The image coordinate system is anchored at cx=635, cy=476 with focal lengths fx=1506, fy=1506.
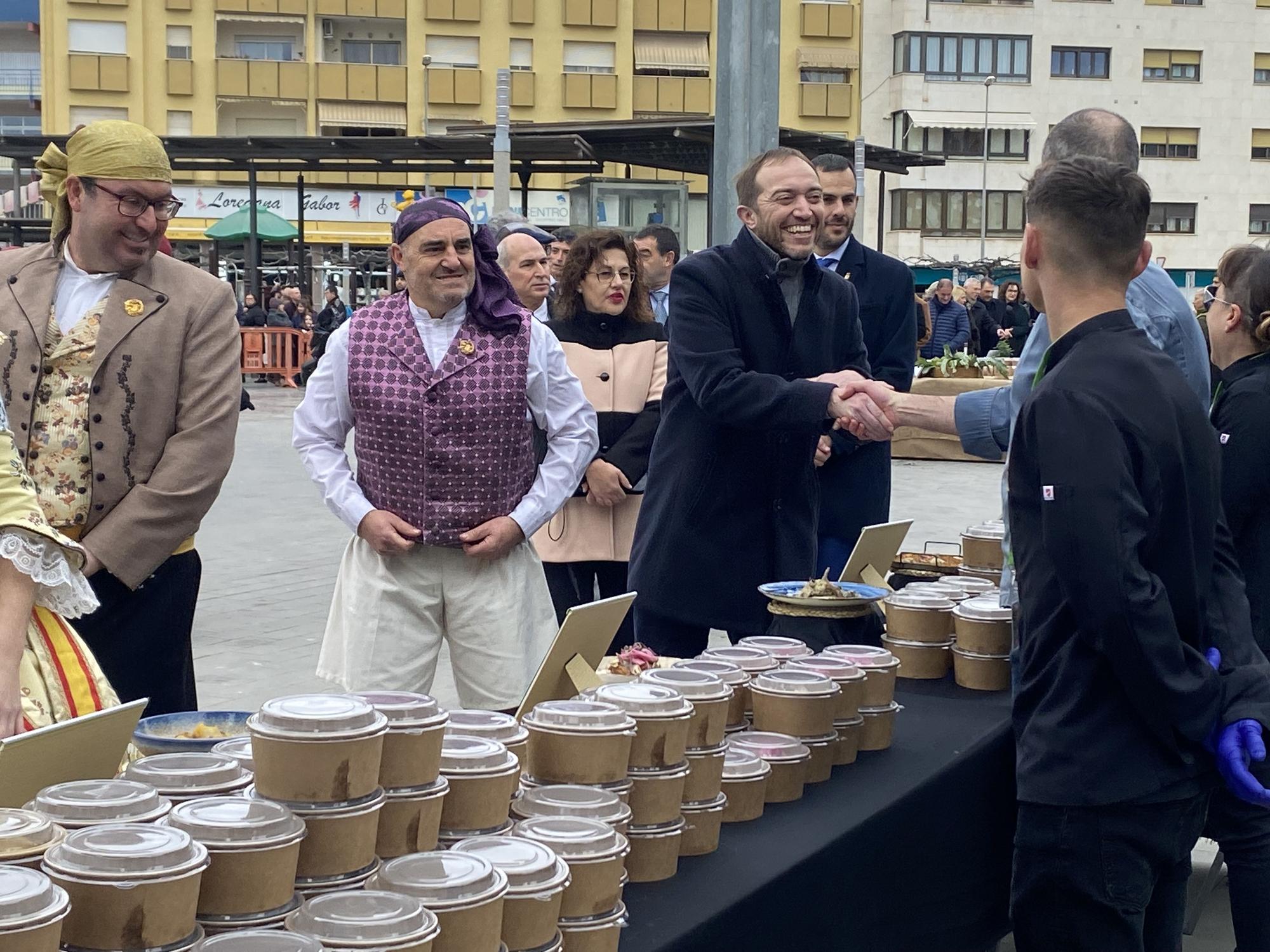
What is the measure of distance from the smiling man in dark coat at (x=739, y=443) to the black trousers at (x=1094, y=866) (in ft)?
5.14

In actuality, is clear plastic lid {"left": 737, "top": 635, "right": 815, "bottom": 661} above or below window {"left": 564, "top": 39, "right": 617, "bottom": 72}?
below

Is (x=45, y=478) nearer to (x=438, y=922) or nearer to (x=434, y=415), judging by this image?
(x=434, y=415)

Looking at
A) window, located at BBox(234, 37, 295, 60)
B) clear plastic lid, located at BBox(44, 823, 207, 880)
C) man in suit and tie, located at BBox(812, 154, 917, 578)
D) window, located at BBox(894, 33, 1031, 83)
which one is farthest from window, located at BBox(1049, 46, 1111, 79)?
clear plastic lid, located at BBox(44, 823, 207, 880)

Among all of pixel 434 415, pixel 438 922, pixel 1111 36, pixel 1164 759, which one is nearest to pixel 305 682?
pixel 434 415

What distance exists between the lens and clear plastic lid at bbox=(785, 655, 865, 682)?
112 inches

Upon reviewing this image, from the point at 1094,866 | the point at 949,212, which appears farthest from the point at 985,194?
the point at 1094,866

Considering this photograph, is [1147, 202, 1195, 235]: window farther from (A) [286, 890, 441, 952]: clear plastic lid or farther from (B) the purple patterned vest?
(A) [286, 890, 441, 952]: clear plastic lid

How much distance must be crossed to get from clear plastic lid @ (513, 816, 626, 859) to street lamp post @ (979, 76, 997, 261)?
52529mm

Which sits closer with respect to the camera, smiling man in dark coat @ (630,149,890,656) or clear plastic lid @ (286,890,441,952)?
clear plastic lid @ (286,890,441,952)

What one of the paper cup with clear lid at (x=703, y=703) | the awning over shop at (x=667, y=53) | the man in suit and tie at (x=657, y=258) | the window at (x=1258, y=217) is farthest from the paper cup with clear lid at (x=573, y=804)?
the window at (x=1258, y=217)

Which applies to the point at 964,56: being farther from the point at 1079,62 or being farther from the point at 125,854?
the point at 125,854

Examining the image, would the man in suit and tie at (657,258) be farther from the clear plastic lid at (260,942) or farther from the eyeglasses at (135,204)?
the clear plastic lid at (260,942)

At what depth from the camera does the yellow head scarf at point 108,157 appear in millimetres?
3408

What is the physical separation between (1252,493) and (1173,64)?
56.8 m
